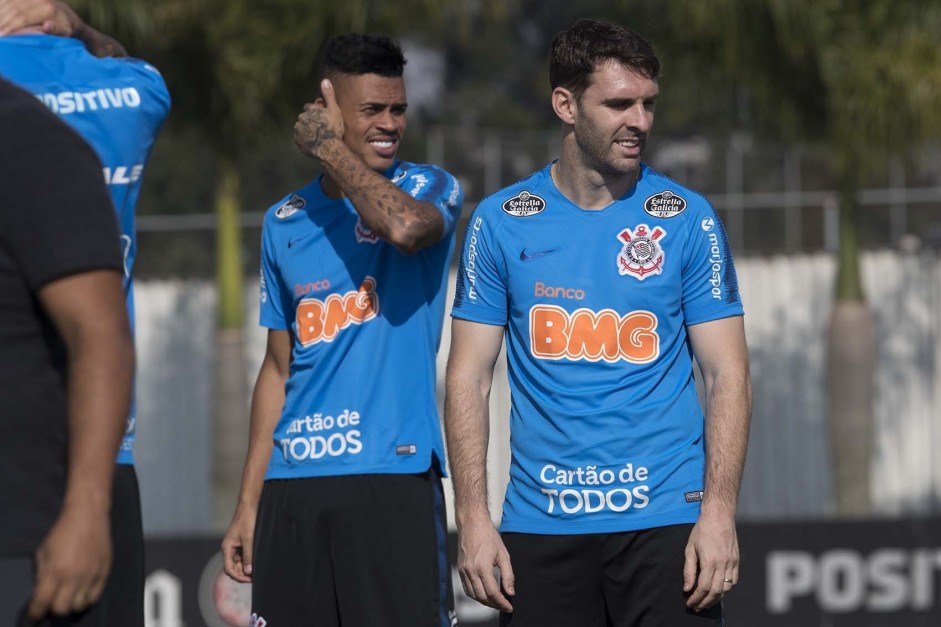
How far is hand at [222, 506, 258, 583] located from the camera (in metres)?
4.58

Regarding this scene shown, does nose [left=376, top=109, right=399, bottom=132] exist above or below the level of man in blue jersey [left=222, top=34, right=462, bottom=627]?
above

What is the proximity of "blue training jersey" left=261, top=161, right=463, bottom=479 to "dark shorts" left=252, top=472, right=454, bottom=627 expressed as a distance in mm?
72

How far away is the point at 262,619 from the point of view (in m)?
4.37

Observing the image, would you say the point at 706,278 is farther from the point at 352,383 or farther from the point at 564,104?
the point at 352,383

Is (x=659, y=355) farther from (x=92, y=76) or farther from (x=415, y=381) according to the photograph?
(x=92, y=76)

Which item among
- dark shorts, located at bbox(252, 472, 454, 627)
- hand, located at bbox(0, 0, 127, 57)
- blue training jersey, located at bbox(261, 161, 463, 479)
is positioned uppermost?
hand, located at bbox(0, 0, 127, 57)

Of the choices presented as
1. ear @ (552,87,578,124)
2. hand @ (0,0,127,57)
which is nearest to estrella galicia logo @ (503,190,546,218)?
ear @ (552,87,578,124)

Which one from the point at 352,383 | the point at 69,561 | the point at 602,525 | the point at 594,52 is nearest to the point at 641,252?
the point at 594,52

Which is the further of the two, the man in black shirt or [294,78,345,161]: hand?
[294,78,345,161]: hand

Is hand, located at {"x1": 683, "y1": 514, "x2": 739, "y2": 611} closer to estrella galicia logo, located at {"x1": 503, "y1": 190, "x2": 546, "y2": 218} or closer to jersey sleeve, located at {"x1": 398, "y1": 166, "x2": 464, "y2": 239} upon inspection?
estrella galicia logo, located at {"x1": 503, "y1": 190, "x2": 546, "y2": 218}

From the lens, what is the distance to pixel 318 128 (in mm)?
4484

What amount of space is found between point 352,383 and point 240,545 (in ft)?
2.11

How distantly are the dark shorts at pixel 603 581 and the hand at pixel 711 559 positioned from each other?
65 millimetres

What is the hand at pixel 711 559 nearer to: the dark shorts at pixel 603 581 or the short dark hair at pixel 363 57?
the dark shorts at pixel 603 581
